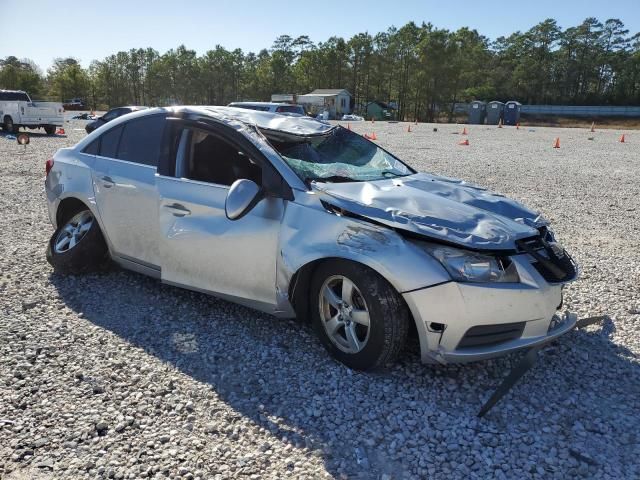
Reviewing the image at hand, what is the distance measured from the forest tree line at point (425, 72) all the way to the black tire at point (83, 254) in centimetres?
8347

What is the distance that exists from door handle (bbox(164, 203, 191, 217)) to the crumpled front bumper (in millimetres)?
1821

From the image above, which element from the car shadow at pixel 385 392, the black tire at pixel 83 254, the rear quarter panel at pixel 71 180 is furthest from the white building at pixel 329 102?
the car shadow at pixel 385 392

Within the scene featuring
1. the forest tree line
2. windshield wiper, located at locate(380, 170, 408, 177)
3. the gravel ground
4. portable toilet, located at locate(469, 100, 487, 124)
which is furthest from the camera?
the forest tree line

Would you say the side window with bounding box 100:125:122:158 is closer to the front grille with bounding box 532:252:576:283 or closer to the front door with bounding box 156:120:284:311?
the front door with bounding box 156:120:284:311

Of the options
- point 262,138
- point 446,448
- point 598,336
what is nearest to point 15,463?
point 446,448

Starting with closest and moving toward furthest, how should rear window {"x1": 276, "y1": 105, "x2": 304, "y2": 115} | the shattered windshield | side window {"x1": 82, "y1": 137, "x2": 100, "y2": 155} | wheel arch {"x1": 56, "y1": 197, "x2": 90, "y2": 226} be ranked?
the shattered windshield, side window {"x1": 82, "y1": 137, "x2": 100, "y2": 155}, wheel arch {"x1": 56, "y1": 197, "x2": 90, "y2": 226}, rear window {"x1": 276, "y1": 105, "x2": 304, "y2": 115}

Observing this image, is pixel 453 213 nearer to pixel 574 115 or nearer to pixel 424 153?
pixel 424 153

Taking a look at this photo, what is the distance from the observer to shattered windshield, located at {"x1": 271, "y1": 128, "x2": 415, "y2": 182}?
3.75 meters

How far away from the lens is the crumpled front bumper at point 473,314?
2.93 meters

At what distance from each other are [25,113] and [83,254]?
21.5 m

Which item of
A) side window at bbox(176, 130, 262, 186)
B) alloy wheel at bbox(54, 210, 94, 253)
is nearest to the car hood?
side window at bbox(176, 130, 262, 186)

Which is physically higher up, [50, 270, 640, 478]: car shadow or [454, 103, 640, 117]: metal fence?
[454, 103, 640, 117]: metal fence

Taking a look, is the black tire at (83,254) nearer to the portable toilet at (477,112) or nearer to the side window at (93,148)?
the side window at (93,148)

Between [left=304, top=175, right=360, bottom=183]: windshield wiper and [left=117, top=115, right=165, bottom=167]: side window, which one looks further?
[left=117, top=115, right=165, bottom=167]: side window
